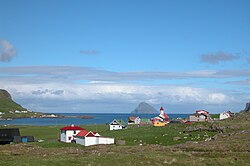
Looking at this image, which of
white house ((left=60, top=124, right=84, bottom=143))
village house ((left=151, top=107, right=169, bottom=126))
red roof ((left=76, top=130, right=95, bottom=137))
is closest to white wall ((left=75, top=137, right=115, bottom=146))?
red roof ((left=76, top=130, right=95, bottom=137))

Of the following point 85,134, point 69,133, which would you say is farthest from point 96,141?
point 69,133

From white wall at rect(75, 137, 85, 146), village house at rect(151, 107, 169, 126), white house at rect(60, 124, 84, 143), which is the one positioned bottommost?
white wall at rect(75, 137, 85, 146)

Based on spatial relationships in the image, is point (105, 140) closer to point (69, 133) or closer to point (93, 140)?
point (93, 140)

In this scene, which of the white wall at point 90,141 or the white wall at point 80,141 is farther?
the white wall at point 80,141

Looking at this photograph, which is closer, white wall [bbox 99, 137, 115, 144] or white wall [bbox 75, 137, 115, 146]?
white wall [bbox 75, 137, 115, 146]

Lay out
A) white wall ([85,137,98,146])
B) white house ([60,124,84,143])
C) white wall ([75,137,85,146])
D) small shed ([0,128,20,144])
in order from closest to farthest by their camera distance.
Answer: white wall ([85,137,98,146])
white wall ([75,137,85,146])
white house ([60,124,84,143])
small shed ([0,128,20,144])

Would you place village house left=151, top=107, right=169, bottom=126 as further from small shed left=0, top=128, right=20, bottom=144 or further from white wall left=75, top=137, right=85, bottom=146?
small shed left=0, top=128, right=20, bottom=144

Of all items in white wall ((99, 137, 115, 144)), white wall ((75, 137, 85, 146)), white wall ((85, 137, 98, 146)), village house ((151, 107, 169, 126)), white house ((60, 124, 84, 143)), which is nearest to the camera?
white wall ((85, 137, 98, 146))

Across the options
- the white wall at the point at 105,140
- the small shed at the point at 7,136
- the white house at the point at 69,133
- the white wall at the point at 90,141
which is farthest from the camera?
the small shed at the point at 7,136

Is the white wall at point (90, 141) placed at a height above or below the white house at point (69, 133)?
below

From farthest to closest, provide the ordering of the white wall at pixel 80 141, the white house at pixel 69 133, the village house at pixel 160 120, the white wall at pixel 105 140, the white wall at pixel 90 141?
the village house at pixel 160 120, the white house at pixel 69 133, the white wall at pixel 80 141, the white wall at pixel 105 140, the white wall at pixel 90 141

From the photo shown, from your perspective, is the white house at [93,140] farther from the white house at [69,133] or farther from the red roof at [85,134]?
the white house at [69,133]

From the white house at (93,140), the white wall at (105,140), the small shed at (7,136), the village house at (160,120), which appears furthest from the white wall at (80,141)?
the village house at (160,120)

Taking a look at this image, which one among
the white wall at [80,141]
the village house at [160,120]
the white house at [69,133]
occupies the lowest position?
the white wall at [80,141]
